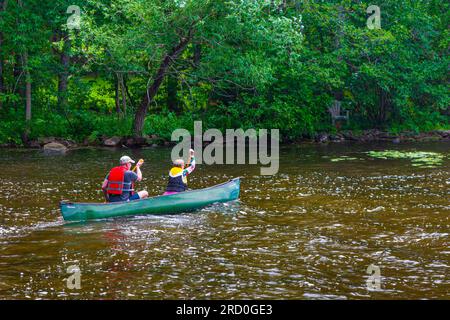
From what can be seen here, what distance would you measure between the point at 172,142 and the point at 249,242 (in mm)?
19725

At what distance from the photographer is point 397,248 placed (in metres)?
11.5

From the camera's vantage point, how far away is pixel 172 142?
1236 inches

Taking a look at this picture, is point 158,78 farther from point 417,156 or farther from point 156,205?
point 156,205

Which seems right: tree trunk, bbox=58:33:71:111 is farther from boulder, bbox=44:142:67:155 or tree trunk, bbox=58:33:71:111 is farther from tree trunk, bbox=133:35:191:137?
tree trunk, bbox=133:35:191:137

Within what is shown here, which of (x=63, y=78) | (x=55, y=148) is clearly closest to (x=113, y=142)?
(x=55, y=148)

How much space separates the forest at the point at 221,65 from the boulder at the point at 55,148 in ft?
5.08

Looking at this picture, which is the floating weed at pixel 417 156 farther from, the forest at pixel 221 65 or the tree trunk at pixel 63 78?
the tree trunk at pixel 63 78

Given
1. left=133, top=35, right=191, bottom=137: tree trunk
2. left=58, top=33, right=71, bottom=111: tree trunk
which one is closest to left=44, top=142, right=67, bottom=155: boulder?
left=58, top=33, right=71, bottom=111: tree trunk

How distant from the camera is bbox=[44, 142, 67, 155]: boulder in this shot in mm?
28013

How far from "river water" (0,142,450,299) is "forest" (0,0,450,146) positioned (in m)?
8.71

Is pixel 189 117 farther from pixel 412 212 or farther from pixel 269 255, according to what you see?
pixel 269 255

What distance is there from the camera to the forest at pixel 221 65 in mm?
27297

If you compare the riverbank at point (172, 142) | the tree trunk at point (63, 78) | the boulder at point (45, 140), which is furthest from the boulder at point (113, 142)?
the tree trunk at point (63, 78)
